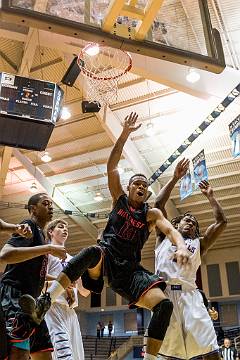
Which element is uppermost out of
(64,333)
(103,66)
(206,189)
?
(103,66)

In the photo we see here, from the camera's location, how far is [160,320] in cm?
332

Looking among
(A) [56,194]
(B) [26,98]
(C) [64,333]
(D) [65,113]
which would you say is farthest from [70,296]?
(A) [56,194]

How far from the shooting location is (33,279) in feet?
11.2

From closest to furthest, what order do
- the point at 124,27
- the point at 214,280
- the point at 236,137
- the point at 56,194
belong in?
the point at 124,27, the point at 236,137, the point at 56,194, the point at 214,280

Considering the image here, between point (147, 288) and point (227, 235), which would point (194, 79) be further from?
point (227, 235)

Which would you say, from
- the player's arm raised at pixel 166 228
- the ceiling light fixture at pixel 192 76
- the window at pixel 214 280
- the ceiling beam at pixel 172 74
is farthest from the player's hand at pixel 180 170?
the window at pixel 214 280

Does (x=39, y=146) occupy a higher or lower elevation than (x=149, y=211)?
higher

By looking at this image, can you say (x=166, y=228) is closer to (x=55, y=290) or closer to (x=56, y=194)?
(x=55, y=290)

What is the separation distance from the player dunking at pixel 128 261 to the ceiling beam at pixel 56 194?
9466 millimetres

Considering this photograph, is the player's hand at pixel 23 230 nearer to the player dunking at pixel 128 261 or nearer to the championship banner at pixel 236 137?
the player dunking at pixel 128 261

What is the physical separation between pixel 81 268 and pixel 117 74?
159 inches

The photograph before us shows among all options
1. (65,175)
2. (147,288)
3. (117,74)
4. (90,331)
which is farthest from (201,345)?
(90,331)

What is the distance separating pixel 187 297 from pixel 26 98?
422cm

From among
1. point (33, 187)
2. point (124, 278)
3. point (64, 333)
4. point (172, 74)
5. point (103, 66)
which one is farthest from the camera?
point (33, 187)
